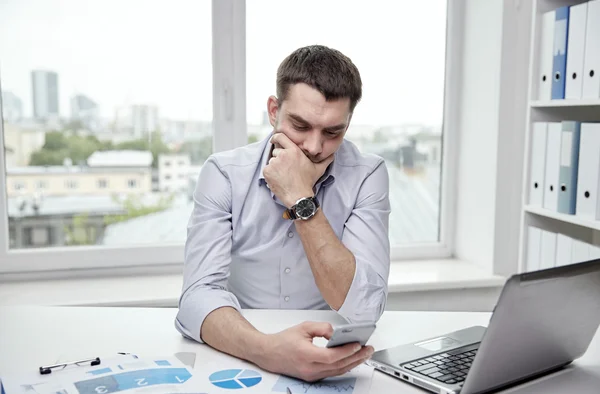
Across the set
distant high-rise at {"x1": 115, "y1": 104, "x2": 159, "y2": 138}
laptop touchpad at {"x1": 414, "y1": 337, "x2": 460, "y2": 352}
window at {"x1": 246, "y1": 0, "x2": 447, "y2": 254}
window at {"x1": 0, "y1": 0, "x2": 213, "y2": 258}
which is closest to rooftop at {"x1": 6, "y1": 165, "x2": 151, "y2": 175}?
window at {"x1": 0, "y1": 0, "x2": 213, "y2": 258}

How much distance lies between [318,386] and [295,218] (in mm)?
488

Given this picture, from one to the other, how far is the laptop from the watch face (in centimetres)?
39

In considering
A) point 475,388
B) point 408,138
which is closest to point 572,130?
point 408,138

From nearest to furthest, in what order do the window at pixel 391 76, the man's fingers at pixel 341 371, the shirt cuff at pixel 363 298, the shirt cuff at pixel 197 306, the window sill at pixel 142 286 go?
the man's fingers at pixel 341 371
the shirt cuff at pixel 197 306
the shirt cuff at pixel 363 298
the window sill at pixel 142 286
the window at pixel 391 76

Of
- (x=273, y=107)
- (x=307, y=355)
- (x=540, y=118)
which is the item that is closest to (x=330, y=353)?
(x=307, y=355)

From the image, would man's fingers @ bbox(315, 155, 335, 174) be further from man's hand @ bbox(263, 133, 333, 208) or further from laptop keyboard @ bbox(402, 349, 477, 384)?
→ laptop keyboard @ bbox(402, 349, 477, 384)

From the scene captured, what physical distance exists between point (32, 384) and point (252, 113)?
1.73 metres

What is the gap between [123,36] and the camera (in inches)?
95.1

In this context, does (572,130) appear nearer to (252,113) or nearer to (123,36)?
(252,113)

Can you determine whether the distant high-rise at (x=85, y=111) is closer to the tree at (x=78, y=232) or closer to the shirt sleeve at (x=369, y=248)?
the tree at (x=78, y=232)

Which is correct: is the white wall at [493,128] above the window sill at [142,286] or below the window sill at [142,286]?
above

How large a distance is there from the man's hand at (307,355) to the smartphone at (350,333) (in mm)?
14

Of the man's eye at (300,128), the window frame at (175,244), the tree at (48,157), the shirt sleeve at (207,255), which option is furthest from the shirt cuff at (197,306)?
the tree at (48,157)

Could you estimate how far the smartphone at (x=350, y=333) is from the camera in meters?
0.93
